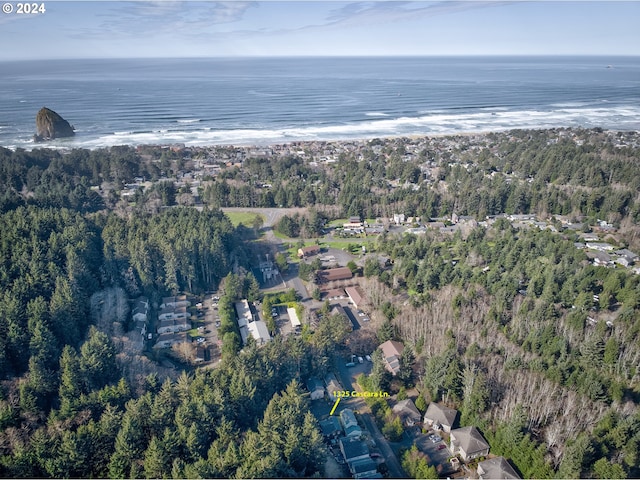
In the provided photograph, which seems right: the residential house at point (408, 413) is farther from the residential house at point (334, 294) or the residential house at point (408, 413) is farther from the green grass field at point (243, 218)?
the green grass field at point (243, 218)

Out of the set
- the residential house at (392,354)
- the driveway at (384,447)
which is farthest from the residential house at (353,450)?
the residential house at (392,354)

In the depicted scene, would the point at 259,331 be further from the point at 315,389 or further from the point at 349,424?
the point at 349,424

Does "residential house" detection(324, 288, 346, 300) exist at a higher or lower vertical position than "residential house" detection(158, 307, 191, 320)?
higher

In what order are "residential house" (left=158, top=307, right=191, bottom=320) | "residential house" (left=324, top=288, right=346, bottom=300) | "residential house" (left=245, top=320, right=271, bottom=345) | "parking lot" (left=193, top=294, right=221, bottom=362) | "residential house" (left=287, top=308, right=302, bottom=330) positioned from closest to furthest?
"residential house" (left=245, top=320, right=271, bottom=345)
"parking lot" (left=193, top=294, right=221, bottom=362)
"residential house" (left=287, top=308, right=302, bottom=330)
"residential house" (left=158, top=307, right=191, bottom=320)
"residential house" (left=324, top=288, right=346, bottom=300)

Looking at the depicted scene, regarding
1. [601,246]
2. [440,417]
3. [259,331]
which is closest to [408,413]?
[440,417]

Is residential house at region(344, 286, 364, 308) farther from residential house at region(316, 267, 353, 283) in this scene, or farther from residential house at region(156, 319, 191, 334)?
residential house at region(156, 319, 191, 334)

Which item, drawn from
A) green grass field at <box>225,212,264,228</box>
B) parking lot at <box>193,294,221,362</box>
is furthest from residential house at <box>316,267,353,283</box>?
green grass field at <box>225,212,264,228</box>
